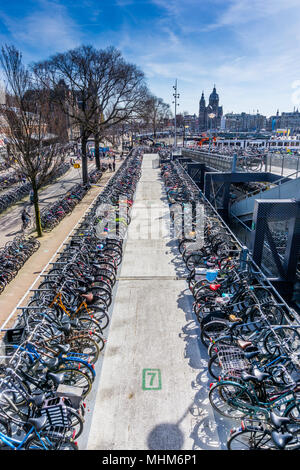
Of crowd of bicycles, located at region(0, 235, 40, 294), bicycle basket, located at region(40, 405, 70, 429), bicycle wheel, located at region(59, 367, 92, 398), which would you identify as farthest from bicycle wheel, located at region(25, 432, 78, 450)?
crowd of bicycles, located at region(0, 235, 40, 294)

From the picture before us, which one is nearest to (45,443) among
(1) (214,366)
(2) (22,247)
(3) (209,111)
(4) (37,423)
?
(4) (37,423)

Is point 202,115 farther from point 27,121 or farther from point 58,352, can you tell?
point 58,352

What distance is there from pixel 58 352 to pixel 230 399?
269 centimetres

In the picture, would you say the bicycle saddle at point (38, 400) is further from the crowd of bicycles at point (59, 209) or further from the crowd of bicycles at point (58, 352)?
the crowd of bicycles at point (59, 209)

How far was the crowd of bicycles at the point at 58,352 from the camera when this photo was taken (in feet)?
11.2

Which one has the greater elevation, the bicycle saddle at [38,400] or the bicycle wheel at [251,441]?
the bicycle saddle at [38,400]

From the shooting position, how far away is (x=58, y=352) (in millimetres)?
4410

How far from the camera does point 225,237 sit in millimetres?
8773

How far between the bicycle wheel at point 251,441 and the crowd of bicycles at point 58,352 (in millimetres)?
1961

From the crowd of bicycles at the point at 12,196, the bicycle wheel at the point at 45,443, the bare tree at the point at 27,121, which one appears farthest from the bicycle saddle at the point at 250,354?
the crowd of bicycles at the point at 12,196

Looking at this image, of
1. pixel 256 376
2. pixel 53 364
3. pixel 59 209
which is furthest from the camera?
pixel 59 209

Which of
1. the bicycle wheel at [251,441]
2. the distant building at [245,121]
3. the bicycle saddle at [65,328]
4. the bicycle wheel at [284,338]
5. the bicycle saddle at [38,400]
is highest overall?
the distant building at [245,121]

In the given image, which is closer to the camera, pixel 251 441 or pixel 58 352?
pixel 251 441
